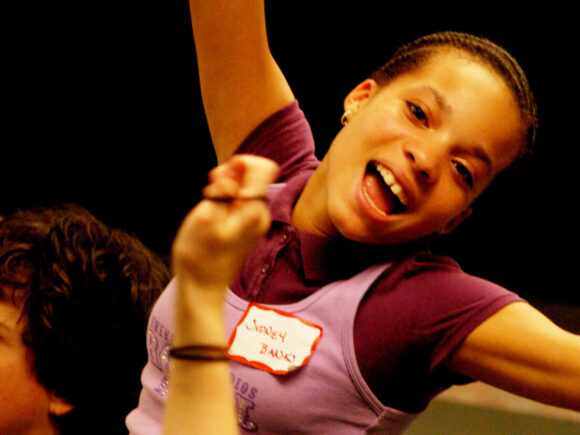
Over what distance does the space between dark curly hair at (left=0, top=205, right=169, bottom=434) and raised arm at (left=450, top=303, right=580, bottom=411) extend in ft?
1.90

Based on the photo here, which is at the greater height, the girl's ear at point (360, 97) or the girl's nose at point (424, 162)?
the girl's ear at point (360, 97)

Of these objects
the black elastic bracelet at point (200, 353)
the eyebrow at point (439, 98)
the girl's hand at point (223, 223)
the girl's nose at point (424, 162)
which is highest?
the eyebrow at point (439, 98)


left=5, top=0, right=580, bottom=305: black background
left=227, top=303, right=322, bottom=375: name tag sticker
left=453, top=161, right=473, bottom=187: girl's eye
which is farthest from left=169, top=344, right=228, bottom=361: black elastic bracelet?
left=5, top=0, right=580, bottom=305: black background

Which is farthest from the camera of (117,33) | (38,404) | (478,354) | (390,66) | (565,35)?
(117,33)

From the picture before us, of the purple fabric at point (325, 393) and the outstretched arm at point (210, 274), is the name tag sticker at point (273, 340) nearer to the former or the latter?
the purple fabric at point (325, 393)

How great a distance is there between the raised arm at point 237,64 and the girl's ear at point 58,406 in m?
0.47

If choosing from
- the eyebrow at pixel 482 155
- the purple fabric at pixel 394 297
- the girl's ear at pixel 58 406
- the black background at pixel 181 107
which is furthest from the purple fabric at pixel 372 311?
the black background at pixel 181 107

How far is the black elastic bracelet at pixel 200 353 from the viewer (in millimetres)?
516

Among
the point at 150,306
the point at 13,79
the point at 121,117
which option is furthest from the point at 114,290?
the point at 13,79

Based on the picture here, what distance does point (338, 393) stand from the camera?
80cm

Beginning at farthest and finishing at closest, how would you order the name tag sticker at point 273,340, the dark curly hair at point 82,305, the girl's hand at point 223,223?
the dark curly hair at point 82,305, the name tag sticker at point 273,340, the girl's hand at point 223,223

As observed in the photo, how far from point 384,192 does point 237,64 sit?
304 mm

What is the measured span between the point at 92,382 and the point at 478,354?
2.11 ft

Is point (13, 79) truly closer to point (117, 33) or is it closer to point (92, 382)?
point (117, 33)
